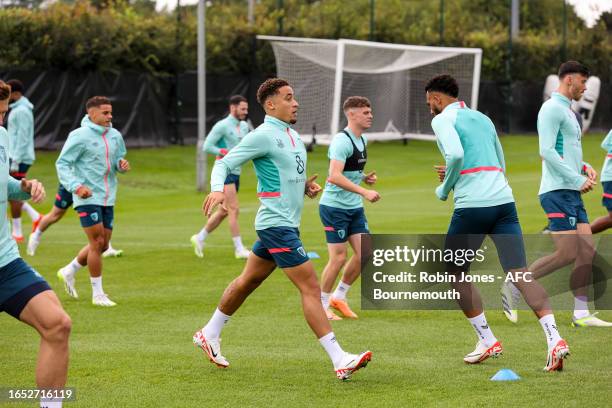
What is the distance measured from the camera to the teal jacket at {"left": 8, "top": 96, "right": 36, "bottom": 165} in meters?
18.2

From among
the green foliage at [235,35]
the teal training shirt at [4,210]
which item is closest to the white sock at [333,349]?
the teal training shirt at [4,210]

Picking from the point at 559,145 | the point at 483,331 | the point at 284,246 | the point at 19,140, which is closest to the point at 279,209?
the point at 284,246

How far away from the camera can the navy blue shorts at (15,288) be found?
6.71m

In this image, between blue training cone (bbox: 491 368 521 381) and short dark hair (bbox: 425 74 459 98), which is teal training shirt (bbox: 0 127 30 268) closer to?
short dark hair (bbox: 425 74 459 98)

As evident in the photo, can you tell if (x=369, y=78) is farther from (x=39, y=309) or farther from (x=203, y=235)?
(x=39, y=309)

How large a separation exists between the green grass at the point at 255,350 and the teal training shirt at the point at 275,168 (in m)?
1.25

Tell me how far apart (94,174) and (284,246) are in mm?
4736

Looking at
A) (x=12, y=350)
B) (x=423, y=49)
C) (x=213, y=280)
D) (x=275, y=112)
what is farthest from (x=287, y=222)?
(x=423, y=49)

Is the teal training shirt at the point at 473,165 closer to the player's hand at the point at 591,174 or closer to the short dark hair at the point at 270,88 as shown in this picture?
the short dark hair at the point at 270,88

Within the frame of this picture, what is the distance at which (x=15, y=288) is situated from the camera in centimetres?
672

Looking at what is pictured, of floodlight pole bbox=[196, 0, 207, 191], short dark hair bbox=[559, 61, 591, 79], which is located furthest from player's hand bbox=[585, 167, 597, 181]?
floodlight pole bbox=[196, 0, 207, 191]

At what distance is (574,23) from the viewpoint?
5475 centimetres

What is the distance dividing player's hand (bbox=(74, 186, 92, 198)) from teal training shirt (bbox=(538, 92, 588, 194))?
4.68 meters

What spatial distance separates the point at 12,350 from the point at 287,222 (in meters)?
2.96
